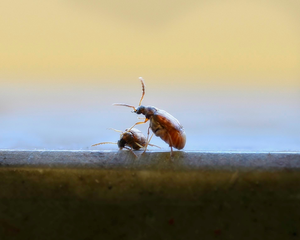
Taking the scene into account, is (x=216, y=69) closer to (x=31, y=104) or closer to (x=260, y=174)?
(x=31, y=104)

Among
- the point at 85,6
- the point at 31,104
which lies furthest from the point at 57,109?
the point at 85,6

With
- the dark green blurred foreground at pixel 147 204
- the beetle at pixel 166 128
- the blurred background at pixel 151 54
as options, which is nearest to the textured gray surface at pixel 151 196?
the dark green blurred foreground at pixel 147 204

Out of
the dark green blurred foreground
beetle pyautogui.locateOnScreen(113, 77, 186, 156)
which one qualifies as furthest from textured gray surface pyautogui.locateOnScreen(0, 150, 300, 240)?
beetle pyautogui.locateOnScreen(113, 77, 186, 156)

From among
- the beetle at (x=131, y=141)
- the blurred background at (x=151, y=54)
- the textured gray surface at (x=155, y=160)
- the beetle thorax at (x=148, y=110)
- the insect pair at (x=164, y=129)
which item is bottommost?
the textured gray surface at (x=155, y=160)

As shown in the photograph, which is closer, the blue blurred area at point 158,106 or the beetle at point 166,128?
the beetle at point 166,128

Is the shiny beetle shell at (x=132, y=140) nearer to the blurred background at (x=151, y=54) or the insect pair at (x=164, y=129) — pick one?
the insect pair at (x=164, y=129)

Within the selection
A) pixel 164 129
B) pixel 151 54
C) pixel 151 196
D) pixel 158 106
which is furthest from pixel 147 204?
pixel 151 54

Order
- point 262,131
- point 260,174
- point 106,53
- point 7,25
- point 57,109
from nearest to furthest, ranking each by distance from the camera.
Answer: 1. point 260,174
2. point 262,131
3. point 57,109
4. point 7,25
5. point 106,53
